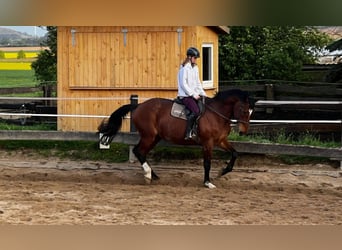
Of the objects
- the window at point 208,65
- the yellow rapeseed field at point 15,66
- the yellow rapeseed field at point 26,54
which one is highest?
the yellow rapeseed field at point 26,54

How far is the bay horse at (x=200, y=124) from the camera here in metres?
8.41

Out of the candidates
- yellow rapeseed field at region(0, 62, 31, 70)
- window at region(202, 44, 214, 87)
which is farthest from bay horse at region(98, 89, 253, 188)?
yellow rapeseed field at region(0, 62, 31, 70)

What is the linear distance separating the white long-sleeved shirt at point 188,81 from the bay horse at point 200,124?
15.5 inches

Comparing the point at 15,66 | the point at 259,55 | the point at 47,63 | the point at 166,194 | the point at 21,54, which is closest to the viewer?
the point at 166,194

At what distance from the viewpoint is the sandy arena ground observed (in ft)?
19.4

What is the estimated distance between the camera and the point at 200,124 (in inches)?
330

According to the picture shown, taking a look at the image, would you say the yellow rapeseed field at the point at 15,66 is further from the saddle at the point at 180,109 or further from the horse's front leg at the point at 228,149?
the horse's front leg at the point at 228,149

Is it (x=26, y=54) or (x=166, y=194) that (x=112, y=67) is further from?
(x=26, y=54)

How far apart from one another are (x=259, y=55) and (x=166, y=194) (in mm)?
10627

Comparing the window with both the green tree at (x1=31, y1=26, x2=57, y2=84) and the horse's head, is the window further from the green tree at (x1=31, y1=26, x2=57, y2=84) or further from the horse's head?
the green tree at (x1=31, y1=26, x2=57, y2=84)

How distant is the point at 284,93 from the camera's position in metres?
14.4

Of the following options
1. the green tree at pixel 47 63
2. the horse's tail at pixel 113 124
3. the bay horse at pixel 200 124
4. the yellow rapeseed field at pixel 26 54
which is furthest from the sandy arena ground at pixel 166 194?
the yellow rapeseed field at pixel 26 54

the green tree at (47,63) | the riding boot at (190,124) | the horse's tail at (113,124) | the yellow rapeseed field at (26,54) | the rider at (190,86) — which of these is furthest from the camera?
the yellow rapeseed field at (26,54)

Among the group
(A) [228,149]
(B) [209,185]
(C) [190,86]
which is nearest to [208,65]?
(A) [228,149]
